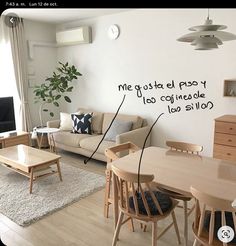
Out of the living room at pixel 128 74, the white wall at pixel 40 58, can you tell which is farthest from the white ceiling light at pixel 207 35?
the white wall at pixel 40 58

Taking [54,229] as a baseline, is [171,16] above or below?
above

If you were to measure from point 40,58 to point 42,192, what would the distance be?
292 cm

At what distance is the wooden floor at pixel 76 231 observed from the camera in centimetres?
195

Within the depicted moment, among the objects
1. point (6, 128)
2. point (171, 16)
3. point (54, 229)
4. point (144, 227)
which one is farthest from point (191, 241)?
point (6, 128)

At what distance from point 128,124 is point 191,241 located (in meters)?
1.96

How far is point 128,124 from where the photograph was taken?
11.7 ft

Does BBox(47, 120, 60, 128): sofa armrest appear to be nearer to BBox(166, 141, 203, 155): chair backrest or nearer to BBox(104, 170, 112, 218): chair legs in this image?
BBox(104, 170, 112, 218): chair legs

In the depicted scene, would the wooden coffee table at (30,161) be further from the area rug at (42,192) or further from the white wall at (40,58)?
the white wall at (40,58)

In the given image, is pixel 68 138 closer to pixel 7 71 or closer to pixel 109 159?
pixel 7 71

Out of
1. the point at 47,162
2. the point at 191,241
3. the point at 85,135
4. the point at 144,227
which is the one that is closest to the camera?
the point at 191,241

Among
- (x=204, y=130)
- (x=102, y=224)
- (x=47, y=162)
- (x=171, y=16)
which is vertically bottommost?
(x=102, y=224)

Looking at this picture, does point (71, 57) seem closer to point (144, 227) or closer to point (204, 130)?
point (204, 130)

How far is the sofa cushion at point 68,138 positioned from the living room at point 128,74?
28 centimetres

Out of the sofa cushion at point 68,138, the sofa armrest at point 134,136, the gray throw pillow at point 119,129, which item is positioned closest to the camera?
the sofa armrest at point 134,136
